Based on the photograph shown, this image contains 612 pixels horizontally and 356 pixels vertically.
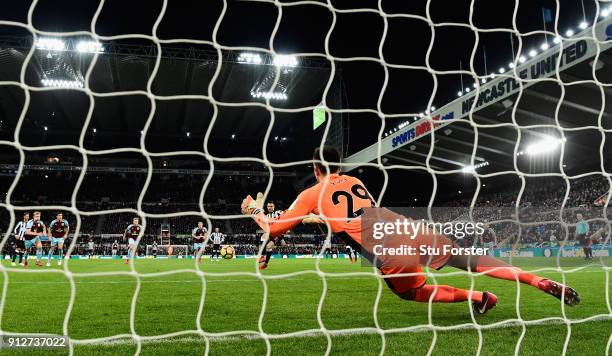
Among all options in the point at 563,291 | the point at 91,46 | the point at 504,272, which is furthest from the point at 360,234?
the point at 91,46

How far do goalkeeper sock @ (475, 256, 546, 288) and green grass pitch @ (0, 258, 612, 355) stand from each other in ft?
0.99

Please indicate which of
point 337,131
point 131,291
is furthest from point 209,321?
point 337,131

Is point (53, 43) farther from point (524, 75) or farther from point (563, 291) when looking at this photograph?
point (563, 291)

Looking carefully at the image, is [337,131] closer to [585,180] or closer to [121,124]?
[585,180]

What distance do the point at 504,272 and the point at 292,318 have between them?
191 centimetres

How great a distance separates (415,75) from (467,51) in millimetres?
2300

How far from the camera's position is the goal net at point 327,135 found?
9.41ft

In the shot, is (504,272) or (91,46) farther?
(91,46)

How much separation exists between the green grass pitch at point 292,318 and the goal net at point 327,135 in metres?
0.05

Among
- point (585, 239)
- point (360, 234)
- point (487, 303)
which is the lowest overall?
point (487, 303)

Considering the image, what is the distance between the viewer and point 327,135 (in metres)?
15.7

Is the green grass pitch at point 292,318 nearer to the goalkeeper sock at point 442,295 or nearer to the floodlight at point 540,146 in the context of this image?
the goalkeeper sock at point 442,295

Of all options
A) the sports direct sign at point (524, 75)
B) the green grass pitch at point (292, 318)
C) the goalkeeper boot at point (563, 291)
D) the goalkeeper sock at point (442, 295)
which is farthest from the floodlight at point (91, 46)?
the sports direct sign at point (524, 75)

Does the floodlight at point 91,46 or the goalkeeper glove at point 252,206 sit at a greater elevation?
the floodlight at point 91,46
